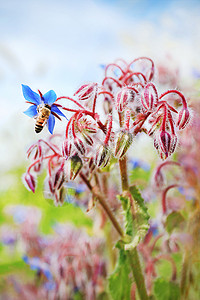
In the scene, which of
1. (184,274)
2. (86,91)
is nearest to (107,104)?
(86,91)

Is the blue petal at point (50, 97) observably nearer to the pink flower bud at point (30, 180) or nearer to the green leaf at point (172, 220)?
the pink flower bud at point (30, 180)

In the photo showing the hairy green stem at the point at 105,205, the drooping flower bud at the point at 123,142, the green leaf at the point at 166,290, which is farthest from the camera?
the green leaf at the point at 166,290

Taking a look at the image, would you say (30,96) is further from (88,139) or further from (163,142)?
(163,142)

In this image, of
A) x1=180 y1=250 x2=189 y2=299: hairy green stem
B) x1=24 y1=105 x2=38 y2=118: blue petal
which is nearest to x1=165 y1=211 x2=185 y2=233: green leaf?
x1=180 y1=250 x2=189 y2=299: hairy green stem

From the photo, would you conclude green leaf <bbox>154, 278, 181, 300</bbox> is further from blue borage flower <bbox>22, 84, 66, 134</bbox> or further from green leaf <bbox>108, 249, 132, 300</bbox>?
blue borage flower <bbox>22, 84, 66, 134</bbox>

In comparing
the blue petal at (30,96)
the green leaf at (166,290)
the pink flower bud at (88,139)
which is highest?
the blue petal at (30,96)

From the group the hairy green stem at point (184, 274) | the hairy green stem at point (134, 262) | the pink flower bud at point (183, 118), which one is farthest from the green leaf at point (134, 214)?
the hairy green stem at point (184, 274)
